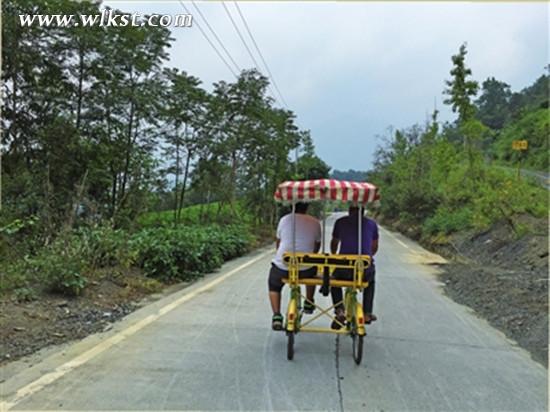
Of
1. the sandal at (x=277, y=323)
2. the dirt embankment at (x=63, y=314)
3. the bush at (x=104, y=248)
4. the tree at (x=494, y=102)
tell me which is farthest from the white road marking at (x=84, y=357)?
the tree at (x=494, y=102)

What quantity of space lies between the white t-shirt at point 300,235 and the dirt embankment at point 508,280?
2805mm

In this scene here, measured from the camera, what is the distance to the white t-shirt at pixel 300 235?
601 cm

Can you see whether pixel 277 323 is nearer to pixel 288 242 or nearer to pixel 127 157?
pixel 288 242

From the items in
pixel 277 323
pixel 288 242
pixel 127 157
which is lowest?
pixel 277 323

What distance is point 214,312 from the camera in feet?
25.6

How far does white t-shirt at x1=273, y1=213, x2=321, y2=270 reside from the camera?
6.01m

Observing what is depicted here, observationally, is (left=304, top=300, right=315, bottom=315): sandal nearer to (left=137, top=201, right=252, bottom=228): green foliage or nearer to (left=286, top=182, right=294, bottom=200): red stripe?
(left=286, top=182, right=294, bottom=200): red stripe

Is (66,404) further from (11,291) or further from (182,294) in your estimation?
(182,294)

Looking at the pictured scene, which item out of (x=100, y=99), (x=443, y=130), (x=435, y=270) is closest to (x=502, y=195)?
(x=435, y=270)

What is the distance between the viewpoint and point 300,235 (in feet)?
19.8

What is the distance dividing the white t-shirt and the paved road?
1.08 m

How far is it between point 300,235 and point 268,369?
5.03 ft

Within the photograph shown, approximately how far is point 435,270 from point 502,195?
3.29 metres

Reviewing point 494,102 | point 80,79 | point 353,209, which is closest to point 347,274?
point 353,209
